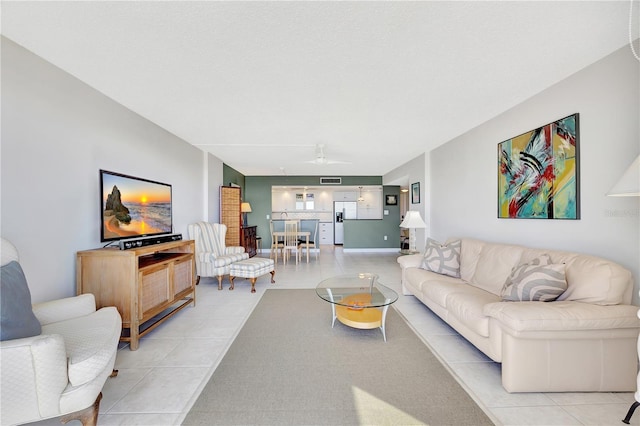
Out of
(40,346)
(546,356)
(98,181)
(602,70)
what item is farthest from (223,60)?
(546,356)

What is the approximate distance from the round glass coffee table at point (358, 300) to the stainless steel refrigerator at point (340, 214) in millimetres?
6035

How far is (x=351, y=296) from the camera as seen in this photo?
8.64ft

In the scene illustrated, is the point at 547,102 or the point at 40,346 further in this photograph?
the point at 547,102

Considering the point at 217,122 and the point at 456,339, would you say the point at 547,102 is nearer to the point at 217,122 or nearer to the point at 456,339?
the point at 456,339

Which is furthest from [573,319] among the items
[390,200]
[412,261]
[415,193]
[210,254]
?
[390,200]

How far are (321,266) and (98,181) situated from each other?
13.7 feet

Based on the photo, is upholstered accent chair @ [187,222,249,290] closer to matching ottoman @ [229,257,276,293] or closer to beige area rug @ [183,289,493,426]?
matching ottoman @ [229,257,276,293]

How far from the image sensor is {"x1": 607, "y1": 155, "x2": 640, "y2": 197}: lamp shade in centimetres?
130

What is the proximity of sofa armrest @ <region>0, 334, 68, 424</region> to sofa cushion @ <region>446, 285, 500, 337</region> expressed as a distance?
254 cm

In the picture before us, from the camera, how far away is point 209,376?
5.77 ft

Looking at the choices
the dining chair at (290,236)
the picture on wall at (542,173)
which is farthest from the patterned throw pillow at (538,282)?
the dining chair at (290,236)

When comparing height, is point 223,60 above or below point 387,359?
above

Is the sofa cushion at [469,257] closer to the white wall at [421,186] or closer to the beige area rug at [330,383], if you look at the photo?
the beige area rug at [330,383]

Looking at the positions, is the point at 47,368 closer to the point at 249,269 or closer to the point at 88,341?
the point at 88,341
